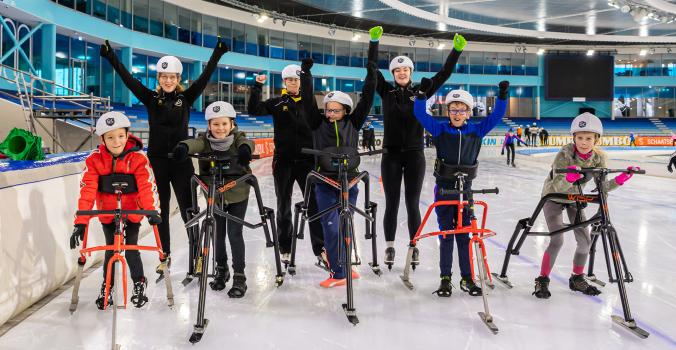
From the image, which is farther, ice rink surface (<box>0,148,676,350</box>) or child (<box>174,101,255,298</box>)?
child (<box>174,101,255,298</box>)

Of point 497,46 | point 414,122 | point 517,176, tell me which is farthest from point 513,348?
point 497,46

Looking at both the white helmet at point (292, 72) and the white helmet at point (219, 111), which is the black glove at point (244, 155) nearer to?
the white helmet at point (219, 111)

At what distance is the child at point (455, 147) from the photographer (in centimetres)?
381

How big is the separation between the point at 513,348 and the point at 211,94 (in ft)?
97.0

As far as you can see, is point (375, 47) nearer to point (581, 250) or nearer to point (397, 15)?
point (581, 250)

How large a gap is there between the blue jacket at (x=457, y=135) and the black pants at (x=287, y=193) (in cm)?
124

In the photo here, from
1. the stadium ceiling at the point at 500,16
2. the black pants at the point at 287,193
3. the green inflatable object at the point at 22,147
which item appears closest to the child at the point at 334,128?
the black pants at the point at 287,193

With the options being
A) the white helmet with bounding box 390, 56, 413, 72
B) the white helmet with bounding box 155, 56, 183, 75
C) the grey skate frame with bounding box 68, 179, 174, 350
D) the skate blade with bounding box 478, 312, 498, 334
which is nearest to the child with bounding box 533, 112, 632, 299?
the skate blade with bounding box 478, 312, 498, 334

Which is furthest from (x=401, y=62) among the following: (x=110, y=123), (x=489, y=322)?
(x=110, y=123)

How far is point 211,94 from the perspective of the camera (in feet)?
100

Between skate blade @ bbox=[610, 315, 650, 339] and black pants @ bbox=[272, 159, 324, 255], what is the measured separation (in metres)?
2.50

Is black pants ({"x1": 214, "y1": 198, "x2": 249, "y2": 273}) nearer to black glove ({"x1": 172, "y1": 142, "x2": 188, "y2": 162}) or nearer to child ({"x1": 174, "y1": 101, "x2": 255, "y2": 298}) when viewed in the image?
child ({"x1": 174, "y1": 101, "x2": 255, "y2": 298})

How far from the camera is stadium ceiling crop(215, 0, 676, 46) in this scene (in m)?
22.8

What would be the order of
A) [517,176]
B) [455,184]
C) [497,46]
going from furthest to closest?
[497,46] → [517,176] → [455,184]
